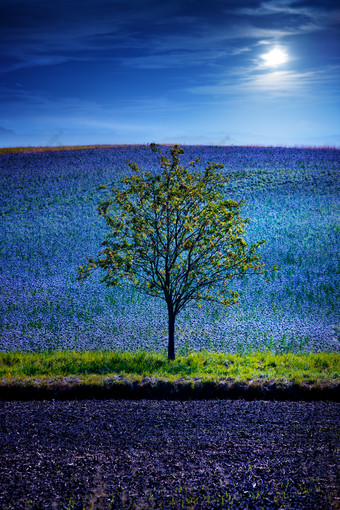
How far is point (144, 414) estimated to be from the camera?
7637 mm

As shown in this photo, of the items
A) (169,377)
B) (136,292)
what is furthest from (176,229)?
(136,292)

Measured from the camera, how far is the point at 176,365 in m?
10.0

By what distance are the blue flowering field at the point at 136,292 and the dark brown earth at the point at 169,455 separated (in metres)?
3.88

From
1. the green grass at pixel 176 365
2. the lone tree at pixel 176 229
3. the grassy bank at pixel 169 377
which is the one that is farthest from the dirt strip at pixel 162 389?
the lone tree at pixel 176 229

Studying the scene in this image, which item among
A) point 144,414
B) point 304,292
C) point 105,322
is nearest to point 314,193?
point 304,292

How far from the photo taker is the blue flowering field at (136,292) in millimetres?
12383

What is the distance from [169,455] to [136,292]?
1051cm

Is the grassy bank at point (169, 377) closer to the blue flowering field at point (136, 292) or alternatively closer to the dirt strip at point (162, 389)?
the dirt strip at point (162, 389)

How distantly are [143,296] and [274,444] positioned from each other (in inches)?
398

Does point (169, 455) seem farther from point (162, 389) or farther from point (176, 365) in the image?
point (176, 365)

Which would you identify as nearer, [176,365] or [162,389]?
[162,389]

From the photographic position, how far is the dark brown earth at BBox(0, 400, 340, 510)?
5.48 m

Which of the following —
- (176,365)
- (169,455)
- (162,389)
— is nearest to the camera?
(169,455)

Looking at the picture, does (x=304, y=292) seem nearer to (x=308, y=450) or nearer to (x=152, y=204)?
(x=152, y=204)
